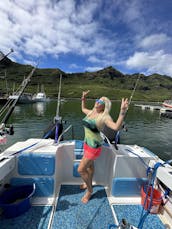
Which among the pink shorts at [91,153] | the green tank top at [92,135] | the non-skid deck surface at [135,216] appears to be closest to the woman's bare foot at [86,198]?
the non-skid deck surface at [135,216]

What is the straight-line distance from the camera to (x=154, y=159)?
97.8 inches

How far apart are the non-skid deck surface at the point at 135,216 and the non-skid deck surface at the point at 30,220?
112cm

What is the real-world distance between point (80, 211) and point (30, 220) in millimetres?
744

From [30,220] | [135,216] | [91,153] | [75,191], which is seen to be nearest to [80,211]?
[75,191]

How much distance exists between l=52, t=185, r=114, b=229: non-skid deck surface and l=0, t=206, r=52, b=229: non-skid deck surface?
0.15m

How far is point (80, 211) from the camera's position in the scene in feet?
7.32

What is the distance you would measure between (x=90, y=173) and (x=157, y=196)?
1.23 m

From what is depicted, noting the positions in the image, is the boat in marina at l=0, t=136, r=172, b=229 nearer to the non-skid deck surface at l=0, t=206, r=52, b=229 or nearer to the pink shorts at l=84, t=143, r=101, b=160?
the non-skid deck surface at l=0, t=206, r=52, b=229

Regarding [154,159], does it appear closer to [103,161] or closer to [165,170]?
[165,170]

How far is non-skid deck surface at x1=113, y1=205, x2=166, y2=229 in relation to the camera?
2.08 meters

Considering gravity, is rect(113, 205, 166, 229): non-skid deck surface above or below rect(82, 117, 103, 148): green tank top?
below

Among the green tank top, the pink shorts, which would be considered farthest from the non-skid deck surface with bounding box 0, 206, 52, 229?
the green tank top

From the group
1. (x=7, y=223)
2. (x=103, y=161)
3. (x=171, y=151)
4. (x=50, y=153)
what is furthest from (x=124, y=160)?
(x=171, y=151)

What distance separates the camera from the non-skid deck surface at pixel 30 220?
6.37 feet
